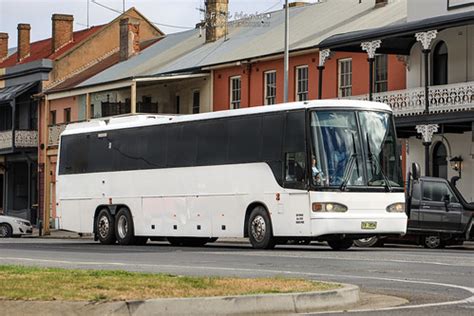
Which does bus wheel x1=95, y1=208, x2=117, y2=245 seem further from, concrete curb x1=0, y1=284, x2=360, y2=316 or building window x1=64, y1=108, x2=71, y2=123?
building window x1=64, y1=108, x2=71, y2=123

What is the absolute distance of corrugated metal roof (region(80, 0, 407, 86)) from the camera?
4591 cm

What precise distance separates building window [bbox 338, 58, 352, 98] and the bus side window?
18.1 m

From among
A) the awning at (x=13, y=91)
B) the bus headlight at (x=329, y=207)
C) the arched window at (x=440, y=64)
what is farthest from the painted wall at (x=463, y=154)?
the awning at (x=13, y=91)

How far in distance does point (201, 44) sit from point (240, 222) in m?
31.3

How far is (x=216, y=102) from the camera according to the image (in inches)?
2088

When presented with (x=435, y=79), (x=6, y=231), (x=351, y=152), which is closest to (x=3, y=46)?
(x=6, y=231)

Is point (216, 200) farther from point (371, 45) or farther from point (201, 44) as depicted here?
point (201, 44)

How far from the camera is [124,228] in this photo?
110ft

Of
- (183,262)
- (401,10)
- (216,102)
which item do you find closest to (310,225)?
(183,262)

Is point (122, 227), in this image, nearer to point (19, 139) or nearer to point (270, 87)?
point (270, 87)

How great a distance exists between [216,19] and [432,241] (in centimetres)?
2875

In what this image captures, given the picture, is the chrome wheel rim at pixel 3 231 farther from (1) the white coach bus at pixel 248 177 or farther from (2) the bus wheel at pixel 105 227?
(2) the bus wheel at pixel 105 227

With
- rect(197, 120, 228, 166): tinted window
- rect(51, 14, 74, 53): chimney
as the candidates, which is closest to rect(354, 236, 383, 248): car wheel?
rect(197, 120, 228, 166): tinted window

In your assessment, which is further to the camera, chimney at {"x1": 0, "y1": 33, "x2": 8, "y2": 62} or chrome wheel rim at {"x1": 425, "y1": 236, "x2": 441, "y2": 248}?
chimney at {"x1": 0, "y1": 33, "x2": 8, "y2": 62}
